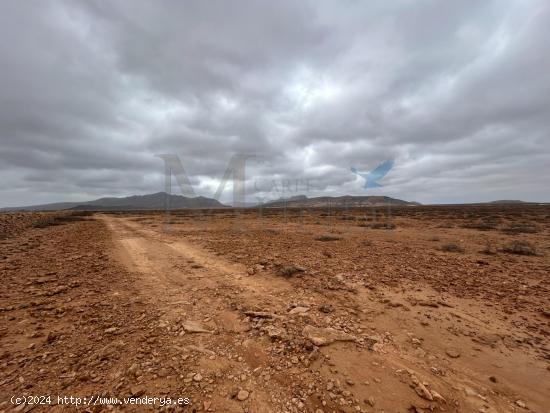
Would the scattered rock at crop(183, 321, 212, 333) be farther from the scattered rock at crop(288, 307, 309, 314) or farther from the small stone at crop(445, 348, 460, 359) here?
the small stone at crop(445, 348, 460, 359)

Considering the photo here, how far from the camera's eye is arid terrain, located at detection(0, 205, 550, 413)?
2840 mm

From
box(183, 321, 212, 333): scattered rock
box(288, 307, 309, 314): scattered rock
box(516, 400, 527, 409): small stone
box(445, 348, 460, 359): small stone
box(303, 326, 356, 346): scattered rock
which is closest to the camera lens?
box(516, 400, 527, 409): small stone

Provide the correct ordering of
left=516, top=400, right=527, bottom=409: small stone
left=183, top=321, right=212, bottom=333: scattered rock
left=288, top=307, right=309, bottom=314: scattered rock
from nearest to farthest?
left=516, top=400, right=527, bottom=409: small stone → left=183, top=321, right=212, bottom=333: scattered rock → left=288, top=307, right=309, bottom=314: scattered rock

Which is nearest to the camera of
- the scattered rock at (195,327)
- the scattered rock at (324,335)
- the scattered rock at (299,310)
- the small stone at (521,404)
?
the small stone at (521,404)

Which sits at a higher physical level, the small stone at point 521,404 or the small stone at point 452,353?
the small stone at point 452,353

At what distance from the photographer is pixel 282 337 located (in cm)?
390

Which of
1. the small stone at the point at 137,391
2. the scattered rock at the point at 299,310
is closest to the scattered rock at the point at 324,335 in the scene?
the scattered rock at the point at 299,310

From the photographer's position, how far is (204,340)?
3877 mm

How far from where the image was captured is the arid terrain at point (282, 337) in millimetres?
2840

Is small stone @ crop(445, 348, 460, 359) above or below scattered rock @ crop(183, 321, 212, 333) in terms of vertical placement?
below

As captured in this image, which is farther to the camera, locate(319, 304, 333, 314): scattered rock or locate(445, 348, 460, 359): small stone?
locate(319, 304, 333, 314): scattered rock

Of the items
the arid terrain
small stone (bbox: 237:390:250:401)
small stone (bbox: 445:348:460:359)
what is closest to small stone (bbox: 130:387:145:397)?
the arid terrain

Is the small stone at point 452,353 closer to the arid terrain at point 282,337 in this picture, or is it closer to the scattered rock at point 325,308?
the arid terrain at point 282,337

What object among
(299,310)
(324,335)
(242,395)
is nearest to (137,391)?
(242,395)
